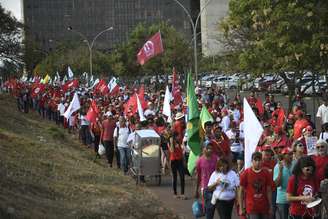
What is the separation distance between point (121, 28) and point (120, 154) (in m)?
120

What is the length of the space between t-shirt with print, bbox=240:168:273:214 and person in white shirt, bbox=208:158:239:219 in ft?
2.00

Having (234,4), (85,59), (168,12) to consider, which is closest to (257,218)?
(234,4)

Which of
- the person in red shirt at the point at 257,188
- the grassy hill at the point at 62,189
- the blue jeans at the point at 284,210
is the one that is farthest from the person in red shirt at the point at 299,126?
the person in red shirt at the point at 257,188

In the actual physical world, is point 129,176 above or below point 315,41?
below

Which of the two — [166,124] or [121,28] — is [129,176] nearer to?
[166,124]

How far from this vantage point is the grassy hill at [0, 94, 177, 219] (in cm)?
1001

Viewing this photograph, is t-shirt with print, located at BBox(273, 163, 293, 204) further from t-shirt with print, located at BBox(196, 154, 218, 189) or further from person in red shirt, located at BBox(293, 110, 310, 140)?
person in red shirt, located at BBox(293, 110, 310, 140)

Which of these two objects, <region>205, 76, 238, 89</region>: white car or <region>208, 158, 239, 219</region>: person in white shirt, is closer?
<region>208, 158, 239, 219</region>: person in white shirt

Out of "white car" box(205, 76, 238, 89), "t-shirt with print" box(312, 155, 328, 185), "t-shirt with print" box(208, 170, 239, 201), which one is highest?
"white car" box(205, 76, 238, 89)

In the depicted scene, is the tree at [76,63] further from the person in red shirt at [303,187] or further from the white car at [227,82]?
the person in red shirt at [303,187]

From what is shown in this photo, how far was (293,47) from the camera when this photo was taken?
1612 cm

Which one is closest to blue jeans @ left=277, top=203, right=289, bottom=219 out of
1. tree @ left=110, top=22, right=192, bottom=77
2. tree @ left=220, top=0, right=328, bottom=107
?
tree @ left=220, top=0, right=328, bottom=107

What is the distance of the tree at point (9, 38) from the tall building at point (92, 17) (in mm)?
77379

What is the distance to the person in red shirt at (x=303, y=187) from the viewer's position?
789 centimetres
